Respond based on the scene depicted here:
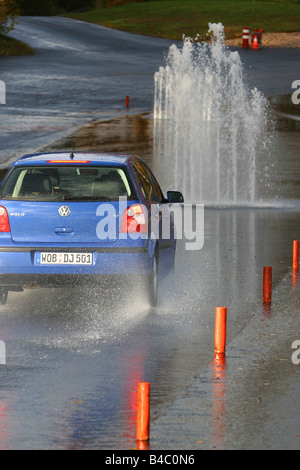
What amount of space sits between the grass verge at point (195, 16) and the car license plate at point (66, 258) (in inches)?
2066

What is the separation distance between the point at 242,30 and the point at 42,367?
56.6 meters

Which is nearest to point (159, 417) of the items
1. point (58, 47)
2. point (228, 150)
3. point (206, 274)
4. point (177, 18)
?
point (206, 274)

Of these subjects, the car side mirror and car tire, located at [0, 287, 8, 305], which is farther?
the car side mirror

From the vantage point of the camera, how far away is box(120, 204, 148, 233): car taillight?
474 inches

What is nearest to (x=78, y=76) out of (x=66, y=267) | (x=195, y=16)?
(x=195, y=16)

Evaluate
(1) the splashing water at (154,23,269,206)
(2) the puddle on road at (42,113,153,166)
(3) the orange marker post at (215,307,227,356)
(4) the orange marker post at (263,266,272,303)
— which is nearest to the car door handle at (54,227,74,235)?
(4) the orange marker post at (263,266,272,303)

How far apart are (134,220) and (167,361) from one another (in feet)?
8.11

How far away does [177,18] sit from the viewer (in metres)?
68.9

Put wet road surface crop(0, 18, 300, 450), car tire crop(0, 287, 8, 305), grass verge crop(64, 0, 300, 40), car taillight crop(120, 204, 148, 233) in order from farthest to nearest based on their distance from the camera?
grass verge crop(64, 0, 300, 40) → car tire crop(0, 287, 8, 305) → car taillight crop(120, 204, 148, 233) → wet road surface crop(0, 18, 300, 450)

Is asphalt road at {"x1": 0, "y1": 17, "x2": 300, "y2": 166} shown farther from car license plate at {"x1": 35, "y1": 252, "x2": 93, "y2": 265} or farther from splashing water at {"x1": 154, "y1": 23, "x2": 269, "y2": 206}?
car license plate at {"x1": 35, "y1": 252, "x2": 93, "y2": 265}

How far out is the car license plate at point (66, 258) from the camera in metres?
11.9

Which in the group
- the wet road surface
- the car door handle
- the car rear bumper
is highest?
the car door handle

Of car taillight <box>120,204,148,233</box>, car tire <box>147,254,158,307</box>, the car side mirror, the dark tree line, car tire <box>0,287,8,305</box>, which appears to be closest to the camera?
car taillight <box>120,204,148,233</box>

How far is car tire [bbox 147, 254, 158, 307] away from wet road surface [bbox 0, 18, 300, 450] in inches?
5.9
